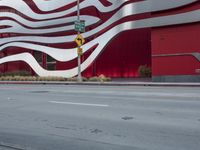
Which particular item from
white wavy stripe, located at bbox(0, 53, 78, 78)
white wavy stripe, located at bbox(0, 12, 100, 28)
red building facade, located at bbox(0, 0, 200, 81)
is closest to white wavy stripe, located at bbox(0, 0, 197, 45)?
red building facade, located at bbox(0, 0, 200, 81)

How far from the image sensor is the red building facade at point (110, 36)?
2602 cm

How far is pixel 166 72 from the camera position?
26.7 metres

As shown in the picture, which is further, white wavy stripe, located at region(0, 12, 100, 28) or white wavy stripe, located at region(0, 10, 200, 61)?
white wavy stripe, located at region(0, 12, 100, 28)

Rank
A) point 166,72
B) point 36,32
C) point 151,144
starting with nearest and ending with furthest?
point 151,144 < point 166,72 < point 36,32

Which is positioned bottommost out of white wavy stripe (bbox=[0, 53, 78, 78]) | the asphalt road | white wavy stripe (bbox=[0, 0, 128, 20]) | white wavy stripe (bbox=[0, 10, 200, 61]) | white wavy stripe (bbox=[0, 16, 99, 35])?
the asphalt road

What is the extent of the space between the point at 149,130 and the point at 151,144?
3.90 ft

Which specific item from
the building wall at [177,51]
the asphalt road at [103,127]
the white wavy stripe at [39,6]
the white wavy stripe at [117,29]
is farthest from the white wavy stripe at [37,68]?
the asphalt road at [103,127]

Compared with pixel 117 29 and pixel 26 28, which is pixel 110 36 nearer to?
pixel 117 29

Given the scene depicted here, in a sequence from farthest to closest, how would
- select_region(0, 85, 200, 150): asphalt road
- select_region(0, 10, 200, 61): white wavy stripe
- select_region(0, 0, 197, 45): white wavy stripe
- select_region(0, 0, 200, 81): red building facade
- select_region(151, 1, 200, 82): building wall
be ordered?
select_region(0, 0, 197, 45): white wavy stripe < select_region(0, 0, 200, 81): red building facade < select_region(0, 10, 200, 61): white wavy stripe < select_region(151, 1, 200, 82): building wall < select_region(0, 85, 200, 150): asphalt road

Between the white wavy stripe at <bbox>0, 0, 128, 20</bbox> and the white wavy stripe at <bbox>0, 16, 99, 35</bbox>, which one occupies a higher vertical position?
the white wavy stripe at <bbox>0, 0, 128, 20</bbox>

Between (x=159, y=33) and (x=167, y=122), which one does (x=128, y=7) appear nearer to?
(x=159, y=33)

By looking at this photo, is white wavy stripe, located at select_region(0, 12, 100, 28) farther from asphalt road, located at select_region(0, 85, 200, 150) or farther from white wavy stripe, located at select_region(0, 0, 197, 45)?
asphalt road, located at select_region(0, 85, 200, 150)

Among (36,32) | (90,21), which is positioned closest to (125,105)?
(90,21)

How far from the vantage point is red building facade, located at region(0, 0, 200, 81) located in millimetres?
26016
